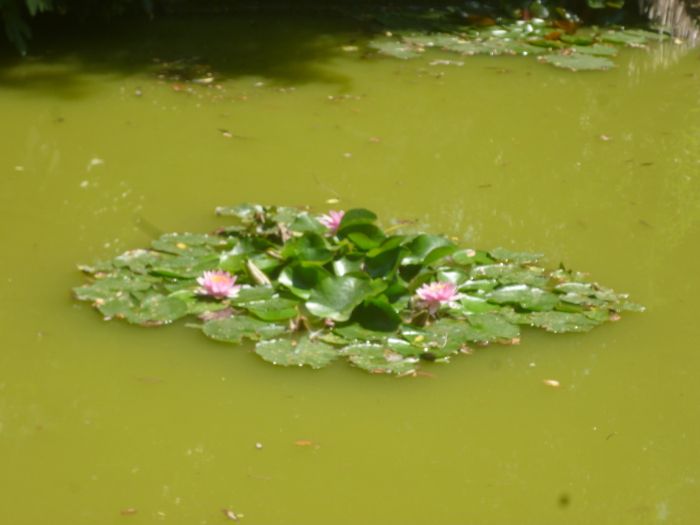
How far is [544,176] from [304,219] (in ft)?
4.41

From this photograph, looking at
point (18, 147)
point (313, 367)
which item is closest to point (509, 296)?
point (313, 367)

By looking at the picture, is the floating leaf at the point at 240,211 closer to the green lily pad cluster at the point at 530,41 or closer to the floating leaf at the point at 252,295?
the floating leaf at the point at 252,295

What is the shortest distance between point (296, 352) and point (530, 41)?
4.15m

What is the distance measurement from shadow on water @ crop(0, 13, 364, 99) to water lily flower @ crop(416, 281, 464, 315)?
2.52 m

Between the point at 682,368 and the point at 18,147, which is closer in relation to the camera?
the point at 682,368

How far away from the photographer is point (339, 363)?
216cm

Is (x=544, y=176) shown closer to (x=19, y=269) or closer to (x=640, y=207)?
(x=640, y=207)

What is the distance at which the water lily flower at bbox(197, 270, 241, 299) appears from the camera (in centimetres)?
230

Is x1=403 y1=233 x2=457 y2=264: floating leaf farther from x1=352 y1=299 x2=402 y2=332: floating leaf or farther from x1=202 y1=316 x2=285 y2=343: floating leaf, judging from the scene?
x1=202 y1=316 x2=285 y2=343: floating leaf

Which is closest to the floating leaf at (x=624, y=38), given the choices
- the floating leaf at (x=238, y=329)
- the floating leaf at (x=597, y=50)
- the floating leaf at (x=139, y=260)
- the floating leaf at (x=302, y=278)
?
the floating leaf at (x=597, y=50)

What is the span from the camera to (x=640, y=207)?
321 cm

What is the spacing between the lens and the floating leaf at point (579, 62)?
16.6 ft

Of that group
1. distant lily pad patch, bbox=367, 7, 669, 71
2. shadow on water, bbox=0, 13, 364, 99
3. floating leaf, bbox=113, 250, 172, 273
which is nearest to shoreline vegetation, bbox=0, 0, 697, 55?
distant lily pad patch, bbox=367, 7, 669, 71

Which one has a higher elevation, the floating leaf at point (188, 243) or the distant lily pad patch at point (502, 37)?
the distant lily pad patch at point (502, 37)
